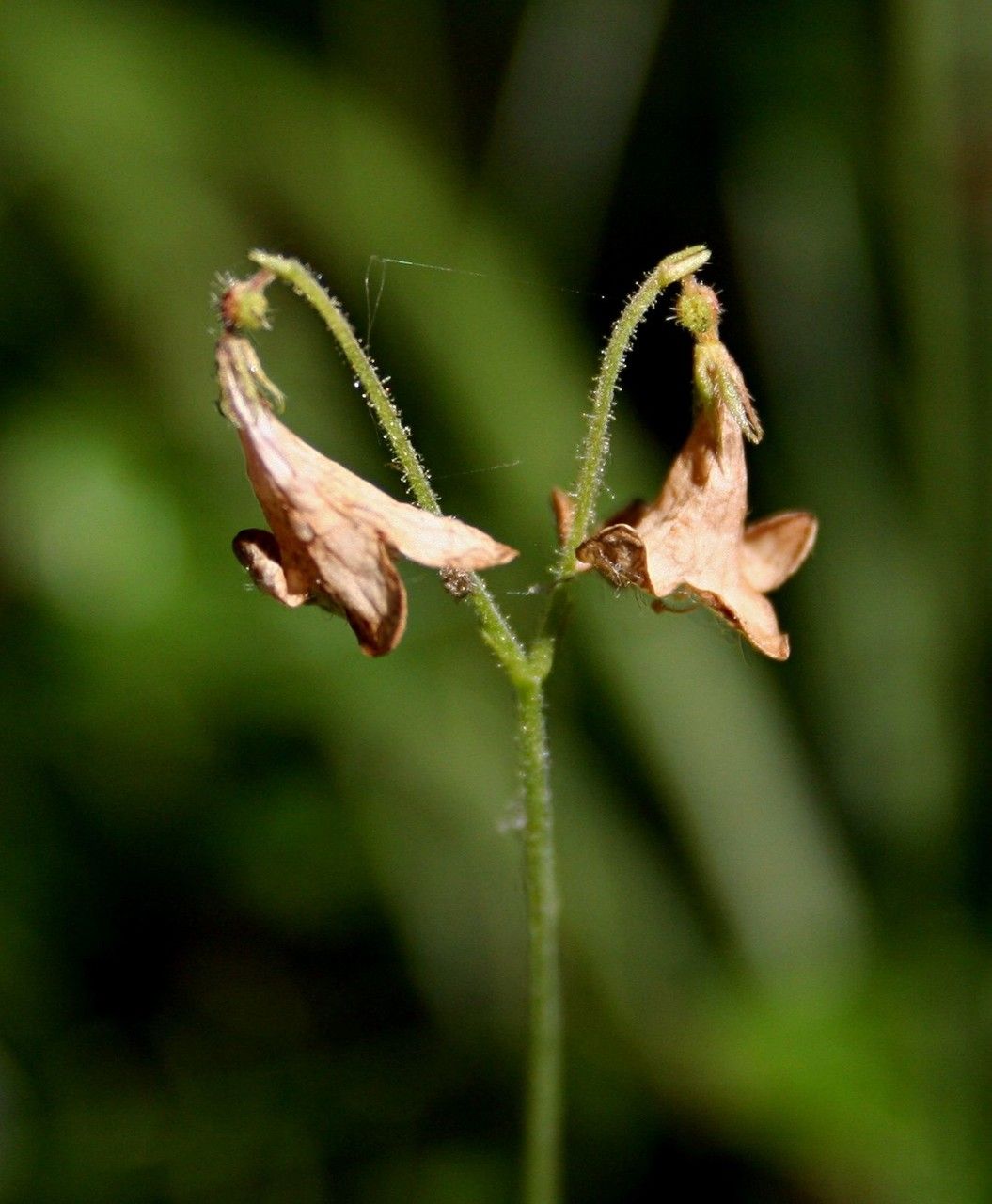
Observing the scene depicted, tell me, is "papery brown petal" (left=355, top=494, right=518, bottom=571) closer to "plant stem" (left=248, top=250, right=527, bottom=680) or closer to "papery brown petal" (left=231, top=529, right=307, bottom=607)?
"plant stem" (left=248, top=250, right=527, bottom=680)

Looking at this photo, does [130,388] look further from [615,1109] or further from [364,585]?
[364,585]

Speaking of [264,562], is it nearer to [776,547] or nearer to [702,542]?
[702,542]

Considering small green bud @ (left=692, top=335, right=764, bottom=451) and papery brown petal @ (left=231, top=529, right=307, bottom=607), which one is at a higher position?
small green bud @ (left=692, top=335, right=764, bottom=451)

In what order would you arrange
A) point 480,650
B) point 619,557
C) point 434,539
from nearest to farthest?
1. point 434,539
2. point 619,557
3. point 480,650

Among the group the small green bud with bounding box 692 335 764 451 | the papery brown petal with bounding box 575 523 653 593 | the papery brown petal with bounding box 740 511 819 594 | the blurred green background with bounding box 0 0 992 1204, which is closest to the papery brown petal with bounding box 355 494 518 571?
the papery brown petal with bounding box 575 523 653 593

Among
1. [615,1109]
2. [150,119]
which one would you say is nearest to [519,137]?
[150,119]

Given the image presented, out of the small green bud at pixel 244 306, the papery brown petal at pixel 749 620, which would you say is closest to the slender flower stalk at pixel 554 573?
the small green bud at pixel 244 306

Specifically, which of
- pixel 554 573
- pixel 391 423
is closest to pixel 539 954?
pixel 554 573
